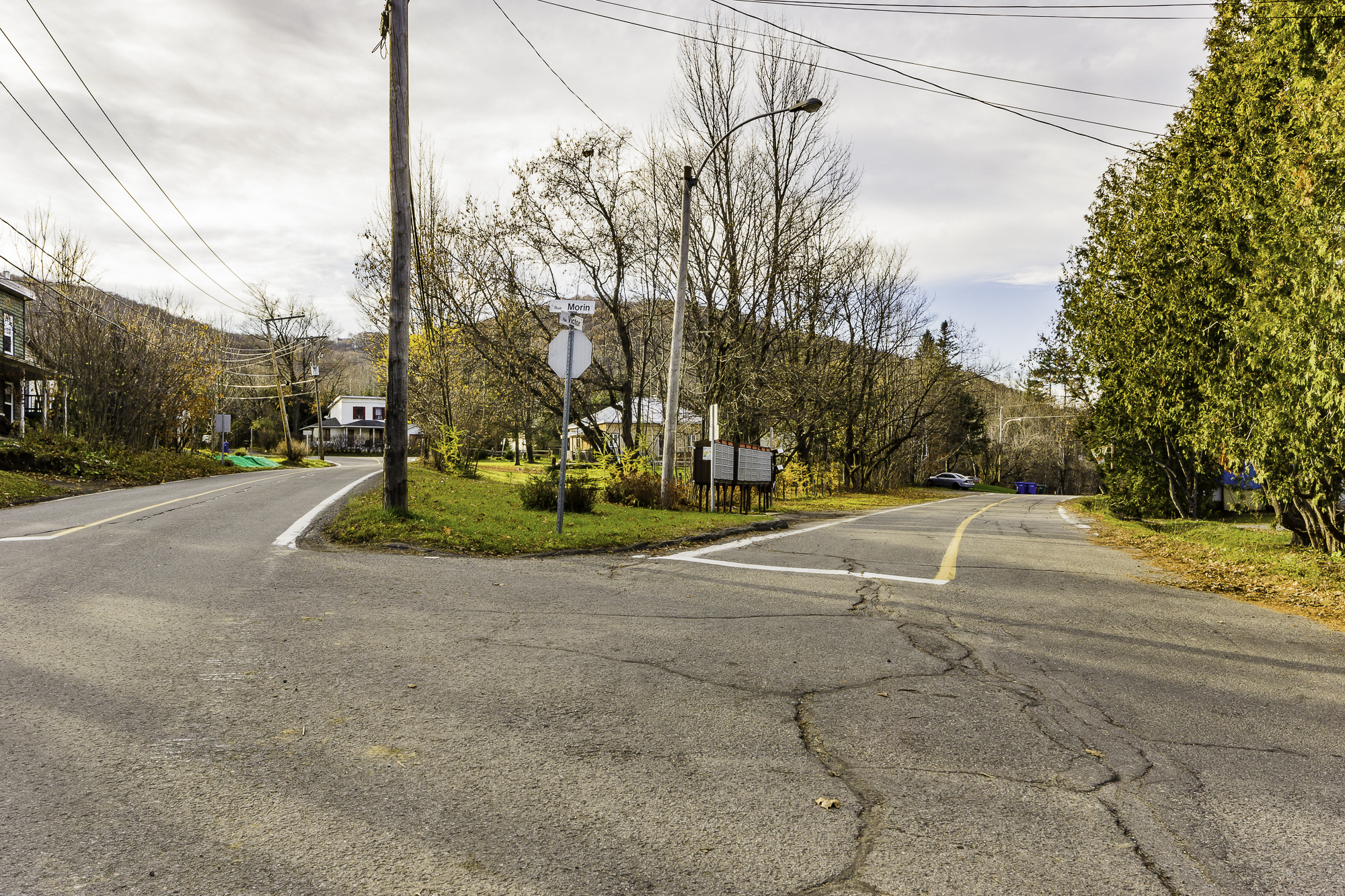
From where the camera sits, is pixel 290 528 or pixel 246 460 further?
pixel 246 460

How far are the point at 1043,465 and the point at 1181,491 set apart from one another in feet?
246

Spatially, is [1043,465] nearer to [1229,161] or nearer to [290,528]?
[1229,161]

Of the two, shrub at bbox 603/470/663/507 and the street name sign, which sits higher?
the street name sign

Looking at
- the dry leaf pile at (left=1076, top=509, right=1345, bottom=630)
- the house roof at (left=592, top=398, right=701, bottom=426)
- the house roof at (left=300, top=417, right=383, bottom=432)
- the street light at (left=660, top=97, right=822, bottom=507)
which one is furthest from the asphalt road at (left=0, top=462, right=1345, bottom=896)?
the house roof at (left=300, top=417, right=383, bottom=432)

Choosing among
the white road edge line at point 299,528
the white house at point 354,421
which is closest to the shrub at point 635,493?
the white road edge line at point 299,528

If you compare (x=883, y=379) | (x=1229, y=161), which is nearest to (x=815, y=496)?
(x=883, y=379)

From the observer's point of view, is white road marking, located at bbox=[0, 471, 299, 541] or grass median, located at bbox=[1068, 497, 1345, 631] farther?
white road marking, located at bbox=[0, 471, 299, 541]

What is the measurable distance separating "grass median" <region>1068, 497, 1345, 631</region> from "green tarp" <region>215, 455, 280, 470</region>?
32.6 meters

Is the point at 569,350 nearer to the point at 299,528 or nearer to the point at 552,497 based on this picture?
the point at 552,497

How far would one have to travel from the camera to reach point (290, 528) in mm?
10680

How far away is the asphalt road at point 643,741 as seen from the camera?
2465 millimetres

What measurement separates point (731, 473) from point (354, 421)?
93.7m

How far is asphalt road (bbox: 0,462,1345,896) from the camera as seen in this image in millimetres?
2465

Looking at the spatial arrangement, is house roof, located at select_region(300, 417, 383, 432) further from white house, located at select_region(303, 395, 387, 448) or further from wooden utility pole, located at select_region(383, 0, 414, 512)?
wooden utility pole, located at select_region(383, 0, 414, 512)
